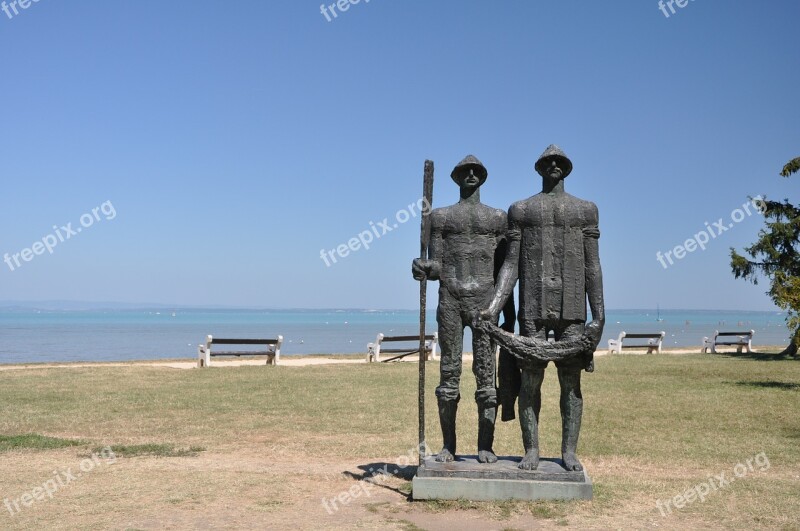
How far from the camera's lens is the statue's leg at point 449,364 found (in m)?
8.11

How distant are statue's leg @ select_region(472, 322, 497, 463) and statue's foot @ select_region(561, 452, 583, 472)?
760 millimetres

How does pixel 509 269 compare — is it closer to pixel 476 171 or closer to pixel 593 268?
pixel 593 268

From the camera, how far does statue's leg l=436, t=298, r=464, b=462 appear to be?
811 cm

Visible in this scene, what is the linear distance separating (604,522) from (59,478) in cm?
605

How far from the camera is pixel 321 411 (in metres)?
14.2

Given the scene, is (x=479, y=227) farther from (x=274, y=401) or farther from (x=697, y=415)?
(x=274, y=401)

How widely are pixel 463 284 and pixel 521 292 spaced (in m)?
0.64

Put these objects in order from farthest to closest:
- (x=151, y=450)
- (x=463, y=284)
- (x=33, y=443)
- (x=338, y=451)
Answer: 1. (x=33, y=443)
2. (x=338, y=451)
3. (x=151, y=450)
4. (x=463, y=284)

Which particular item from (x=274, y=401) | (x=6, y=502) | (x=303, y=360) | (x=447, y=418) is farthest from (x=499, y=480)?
(x=303, y=360)

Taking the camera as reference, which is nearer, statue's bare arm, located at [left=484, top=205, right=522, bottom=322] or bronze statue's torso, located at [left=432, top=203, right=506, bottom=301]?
statue's bare arm, located at [left=484, top=205, right=522, bottom=322]

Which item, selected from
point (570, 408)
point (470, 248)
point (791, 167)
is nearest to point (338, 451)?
point (570, 408)

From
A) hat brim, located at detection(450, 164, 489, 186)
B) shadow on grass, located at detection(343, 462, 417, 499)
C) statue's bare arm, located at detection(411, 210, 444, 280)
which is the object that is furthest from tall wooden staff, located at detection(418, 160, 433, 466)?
shadow on grass, located at detection(343, 462, 417, 499)

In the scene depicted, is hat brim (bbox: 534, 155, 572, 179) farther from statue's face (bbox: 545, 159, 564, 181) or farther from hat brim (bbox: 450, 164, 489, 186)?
hat brim (bbox: 450, 164, 489, 186)

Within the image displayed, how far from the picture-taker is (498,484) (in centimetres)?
747
